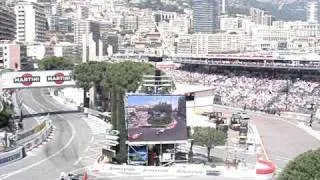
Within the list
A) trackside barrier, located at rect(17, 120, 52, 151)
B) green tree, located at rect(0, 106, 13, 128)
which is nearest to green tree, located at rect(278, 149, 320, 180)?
trackside barrier, located at rect(17, 120, 52, 151)

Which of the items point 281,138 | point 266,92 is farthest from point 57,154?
point 266,92

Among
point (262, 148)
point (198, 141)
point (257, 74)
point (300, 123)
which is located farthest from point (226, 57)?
point (198, 141)

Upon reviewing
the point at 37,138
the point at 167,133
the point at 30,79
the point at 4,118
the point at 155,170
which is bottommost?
the point at 155,170

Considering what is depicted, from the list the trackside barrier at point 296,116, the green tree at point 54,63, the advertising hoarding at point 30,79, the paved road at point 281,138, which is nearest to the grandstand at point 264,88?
the trackside barrier at point 296,116

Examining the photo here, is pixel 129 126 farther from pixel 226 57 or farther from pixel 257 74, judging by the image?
pixel 226 57

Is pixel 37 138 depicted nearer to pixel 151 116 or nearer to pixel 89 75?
pixel 151 116

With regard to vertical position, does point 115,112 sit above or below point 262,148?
above

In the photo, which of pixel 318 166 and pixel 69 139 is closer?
pixel 318 166

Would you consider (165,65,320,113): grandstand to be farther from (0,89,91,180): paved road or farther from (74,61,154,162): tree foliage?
(0,89,91,180): paved road
